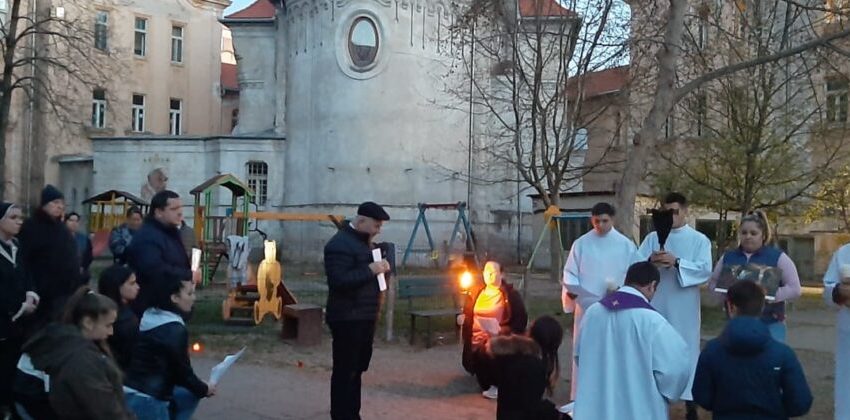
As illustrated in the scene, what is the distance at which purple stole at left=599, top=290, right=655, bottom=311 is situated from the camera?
507 centimetres

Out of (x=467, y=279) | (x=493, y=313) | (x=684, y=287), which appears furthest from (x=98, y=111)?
(x=684, y=287)

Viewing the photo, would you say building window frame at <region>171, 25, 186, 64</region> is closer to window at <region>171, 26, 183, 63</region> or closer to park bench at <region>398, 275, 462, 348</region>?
window at <region>171, 26, 183, 63</region>

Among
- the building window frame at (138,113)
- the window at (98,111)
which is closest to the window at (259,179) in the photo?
the building window frame at (138,113)

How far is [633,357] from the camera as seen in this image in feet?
16.6

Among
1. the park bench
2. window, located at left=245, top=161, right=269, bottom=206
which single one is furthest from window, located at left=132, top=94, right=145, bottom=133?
the park bench

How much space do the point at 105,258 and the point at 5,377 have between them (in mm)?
30740

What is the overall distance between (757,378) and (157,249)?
4178mm

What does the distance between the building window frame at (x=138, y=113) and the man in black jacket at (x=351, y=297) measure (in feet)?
139

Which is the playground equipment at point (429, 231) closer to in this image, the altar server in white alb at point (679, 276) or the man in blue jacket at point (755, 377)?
the altar server in white alb at point (679, 276)

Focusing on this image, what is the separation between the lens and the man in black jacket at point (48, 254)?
778cm

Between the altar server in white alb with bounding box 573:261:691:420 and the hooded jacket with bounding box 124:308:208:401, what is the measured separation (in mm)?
2438

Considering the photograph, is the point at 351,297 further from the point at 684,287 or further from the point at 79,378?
the point at 79,378

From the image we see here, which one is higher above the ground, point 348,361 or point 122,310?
point 122,310

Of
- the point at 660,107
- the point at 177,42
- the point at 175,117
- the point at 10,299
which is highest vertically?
the point at 177,42
